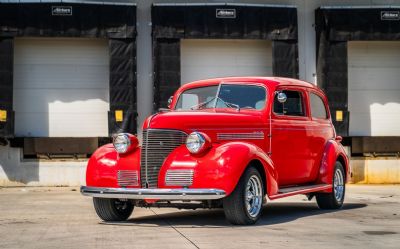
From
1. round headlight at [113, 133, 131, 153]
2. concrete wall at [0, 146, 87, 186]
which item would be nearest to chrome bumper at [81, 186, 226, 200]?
round headlight at [113, 133, 131, 153]

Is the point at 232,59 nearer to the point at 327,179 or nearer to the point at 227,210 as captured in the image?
the point at 327,179

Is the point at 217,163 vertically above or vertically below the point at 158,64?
below

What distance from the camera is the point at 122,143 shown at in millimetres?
9906

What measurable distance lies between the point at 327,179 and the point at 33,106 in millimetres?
12066

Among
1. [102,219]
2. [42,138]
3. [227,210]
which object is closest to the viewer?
[227,210]

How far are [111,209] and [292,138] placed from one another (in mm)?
2968

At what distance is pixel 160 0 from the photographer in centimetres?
2205

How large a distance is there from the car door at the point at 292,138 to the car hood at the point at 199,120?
2.10 feet

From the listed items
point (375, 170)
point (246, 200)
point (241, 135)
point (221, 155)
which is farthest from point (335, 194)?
point (375, 170)

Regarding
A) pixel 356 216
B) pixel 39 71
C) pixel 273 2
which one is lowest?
pixel 356 216

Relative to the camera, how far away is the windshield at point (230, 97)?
1070 centimetres

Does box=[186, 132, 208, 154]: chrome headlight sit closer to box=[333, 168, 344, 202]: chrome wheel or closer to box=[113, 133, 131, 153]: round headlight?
box=[113, 133, 131, 153]: round headlight

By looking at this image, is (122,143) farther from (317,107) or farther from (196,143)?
(317,107)

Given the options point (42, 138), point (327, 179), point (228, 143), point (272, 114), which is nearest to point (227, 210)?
point (228, 143)
